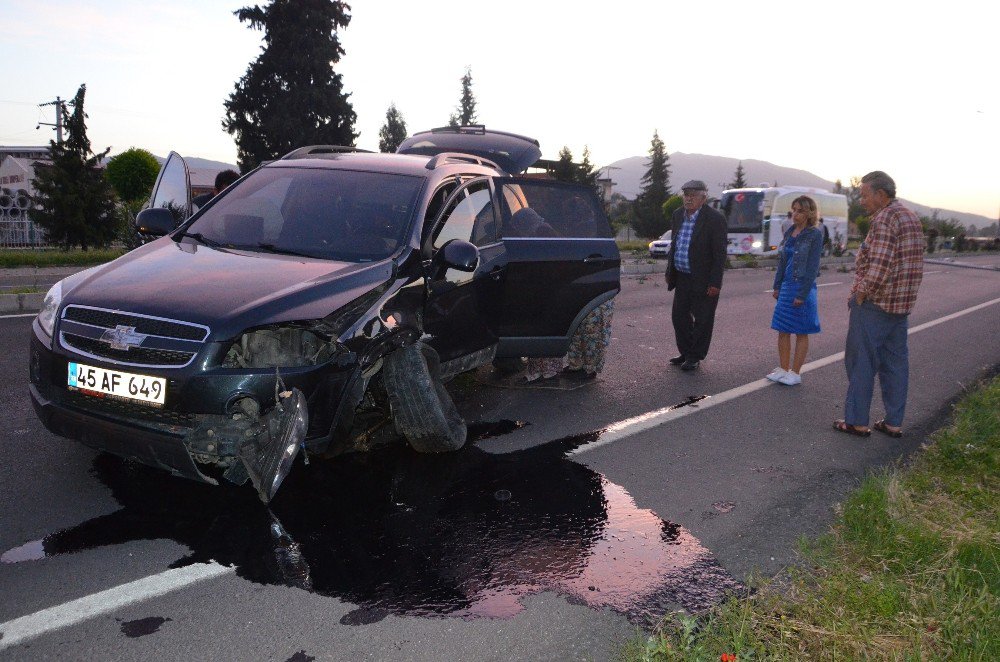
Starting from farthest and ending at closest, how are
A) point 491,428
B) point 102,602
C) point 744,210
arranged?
point 744,210
point 491,428
point 102,602

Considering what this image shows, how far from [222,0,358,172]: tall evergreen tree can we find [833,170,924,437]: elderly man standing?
35841mm

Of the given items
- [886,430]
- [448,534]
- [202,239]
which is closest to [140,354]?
[202,239]

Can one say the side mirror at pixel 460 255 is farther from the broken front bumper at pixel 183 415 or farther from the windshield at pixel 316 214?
the broken front bumper at pixel 183 415

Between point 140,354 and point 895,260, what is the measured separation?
16.1 feet

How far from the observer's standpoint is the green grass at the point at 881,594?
274 cm

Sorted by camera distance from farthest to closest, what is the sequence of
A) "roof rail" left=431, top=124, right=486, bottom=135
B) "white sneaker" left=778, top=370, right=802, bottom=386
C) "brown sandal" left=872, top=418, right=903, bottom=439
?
"roof rail" left=431, top=124, right=486, bottom=135, "white sneaker" left=778, top=370, right=802, bottom=386, "brown sandal" left=872, top=418, right=903, bottom=439

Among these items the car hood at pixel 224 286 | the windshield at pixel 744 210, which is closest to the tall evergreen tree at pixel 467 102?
the windshield at pixel 744 210

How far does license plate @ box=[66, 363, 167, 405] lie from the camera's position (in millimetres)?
3457

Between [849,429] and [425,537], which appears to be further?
[849,429]

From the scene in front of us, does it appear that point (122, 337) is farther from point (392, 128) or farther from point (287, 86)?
point (392, 128)

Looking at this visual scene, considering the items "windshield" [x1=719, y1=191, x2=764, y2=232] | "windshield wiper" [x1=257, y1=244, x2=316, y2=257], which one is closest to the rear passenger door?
"windshield wiper" [x1=257, y1=244, x2=316, y2=257]

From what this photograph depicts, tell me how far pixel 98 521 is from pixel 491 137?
22.8 feet

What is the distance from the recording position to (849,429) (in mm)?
5824

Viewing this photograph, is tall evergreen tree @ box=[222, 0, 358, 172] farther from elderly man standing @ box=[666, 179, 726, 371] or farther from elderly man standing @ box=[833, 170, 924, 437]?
elderly man standing @ box=[833, 170, 924, 437]
